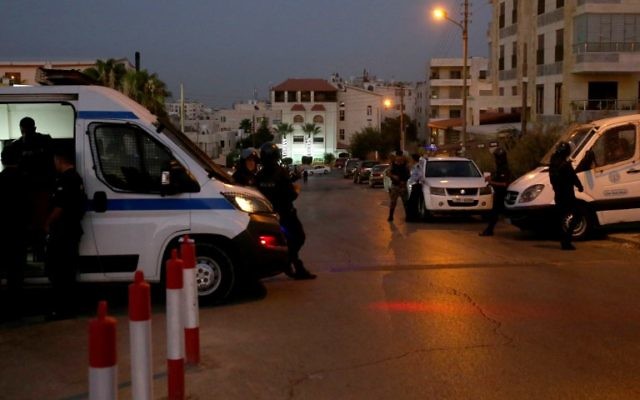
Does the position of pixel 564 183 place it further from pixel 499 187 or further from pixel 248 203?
pixel 248 203

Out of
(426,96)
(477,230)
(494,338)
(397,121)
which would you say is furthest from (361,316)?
(397,121)

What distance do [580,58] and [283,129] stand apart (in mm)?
78648

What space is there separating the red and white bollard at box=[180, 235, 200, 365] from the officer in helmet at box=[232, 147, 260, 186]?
442cm

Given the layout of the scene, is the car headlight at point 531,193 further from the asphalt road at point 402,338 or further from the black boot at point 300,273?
the black boot at point 300,273

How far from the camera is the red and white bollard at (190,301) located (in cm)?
574

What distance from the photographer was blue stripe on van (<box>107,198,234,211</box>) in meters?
8.10

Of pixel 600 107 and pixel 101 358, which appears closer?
pixel 101 358

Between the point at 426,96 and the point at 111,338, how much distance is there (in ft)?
311

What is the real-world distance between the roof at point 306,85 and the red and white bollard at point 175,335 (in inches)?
4537

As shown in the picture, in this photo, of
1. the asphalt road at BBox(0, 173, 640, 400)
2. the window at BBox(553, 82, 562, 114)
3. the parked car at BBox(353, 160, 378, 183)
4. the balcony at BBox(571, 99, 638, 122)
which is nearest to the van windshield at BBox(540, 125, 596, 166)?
the asphalt road at BBox(0, 173, 640, 400)

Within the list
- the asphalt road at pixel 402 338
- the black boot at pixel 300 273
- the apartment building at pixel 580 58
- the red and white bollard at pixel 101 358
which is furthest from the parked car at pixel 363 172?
the red and white bollard at pixel 101 358

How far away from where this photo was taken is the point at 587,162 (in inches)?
566

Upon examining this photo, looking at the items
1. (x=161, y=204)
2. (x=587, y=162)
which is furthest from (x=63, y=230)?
(x=587, y=162)

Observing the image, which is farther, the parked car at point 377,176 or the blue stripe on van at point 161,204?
the parked car at point 377,176
